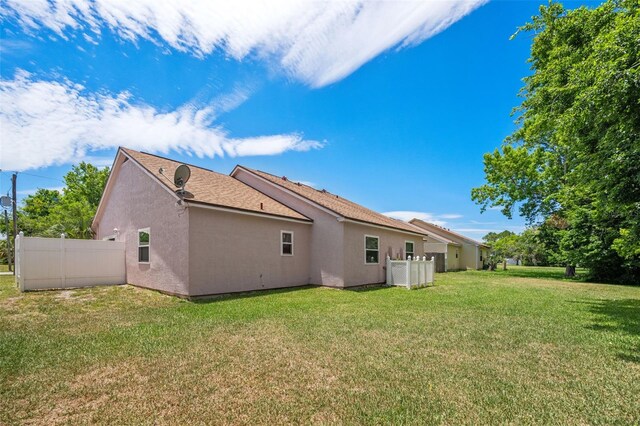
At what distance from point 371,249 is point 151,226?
32.2 feet

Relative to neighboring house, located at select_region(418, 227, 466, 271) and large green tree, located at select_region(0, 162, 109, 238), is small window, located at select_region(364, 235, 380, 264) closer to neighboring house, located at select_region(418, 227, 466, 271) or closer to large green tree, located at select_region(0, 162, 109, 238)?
neighboring house, located at select_region(418, 227, 466, 271)

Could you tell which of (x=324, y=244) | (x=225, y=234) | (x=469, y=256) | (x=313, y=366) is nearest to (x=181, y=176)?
(x=225, y=234)

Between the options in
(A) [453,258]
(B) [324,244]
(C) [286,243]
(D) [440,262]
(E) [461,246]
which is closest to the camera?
(C) [286,243]

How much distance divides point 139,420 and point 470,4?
1311 cm

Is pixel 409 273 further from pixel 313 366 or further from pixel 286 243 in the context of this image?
pixel 313 366

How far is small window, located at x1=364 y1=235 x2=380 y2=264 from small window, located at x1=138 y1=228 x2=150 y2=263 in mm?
9378

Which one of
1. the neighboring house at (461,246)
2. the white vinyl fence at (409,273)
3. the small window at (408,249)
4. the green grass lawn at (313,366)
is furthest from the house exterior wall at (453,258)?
the green grass lawn at (313,366)

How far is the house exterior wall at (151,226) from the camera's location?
1084 cm

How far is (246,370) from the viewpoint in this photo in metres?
4.58

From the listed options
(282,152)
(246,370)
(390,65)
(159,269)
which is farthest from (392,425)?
(282,152)

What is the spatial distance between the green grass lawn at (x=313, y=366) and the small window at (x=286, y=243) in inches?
200

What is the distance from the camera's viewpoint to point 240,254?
12.2m

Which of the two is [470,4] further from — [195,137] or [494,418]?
[195,137]

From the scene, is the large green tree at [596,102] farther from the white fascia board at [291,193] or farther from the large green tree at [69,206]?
the large green tree at [69,206]
